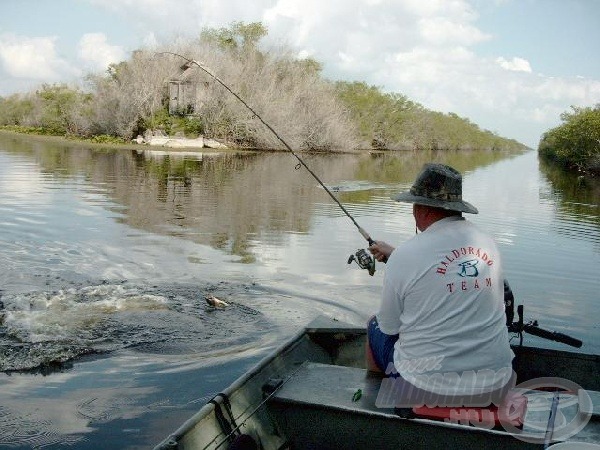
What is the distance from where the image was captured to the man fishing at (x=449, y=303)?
11.7 feet

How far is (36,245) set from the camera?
11.9 m

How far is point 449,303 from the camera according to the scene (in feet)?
11.7

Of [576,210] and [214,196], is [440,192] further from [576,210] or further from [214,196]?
[576,210]

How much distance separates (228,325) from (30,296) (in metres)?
2.66

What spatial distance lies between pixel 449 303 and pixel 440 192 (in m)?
0.64

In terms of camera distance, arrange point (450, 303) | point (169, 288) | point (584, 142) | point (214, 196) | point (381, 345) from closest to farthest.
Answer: point (450, 303) → point (381, 345) → point (169, 288) → point (214, 196) → point (584, 142)

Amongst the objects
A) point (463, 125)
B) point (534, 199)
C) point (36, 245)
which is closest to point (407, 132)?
point (463, 125)

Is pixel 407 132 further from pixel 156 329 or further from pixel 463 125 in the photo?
pixel 156 329

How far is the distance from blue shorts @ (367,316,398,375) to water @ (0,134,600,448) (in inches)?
77.0

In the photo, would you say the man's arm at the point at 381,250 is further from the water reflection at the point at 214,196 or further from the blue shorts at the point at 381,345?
the water reflection at the point at 214,196

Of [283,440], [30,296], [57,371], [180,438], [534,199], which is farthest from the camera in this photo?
[534,199]

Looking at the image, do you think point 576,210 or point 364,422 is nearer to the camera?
point 364,422

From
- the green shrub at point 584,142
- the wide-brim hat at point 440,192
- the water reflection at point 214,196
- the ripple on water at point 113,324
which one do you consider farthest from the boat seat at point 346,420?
the green shrub at point 584,142

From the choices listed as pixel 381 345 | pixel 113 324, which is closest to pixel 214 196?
pixel 113 324
